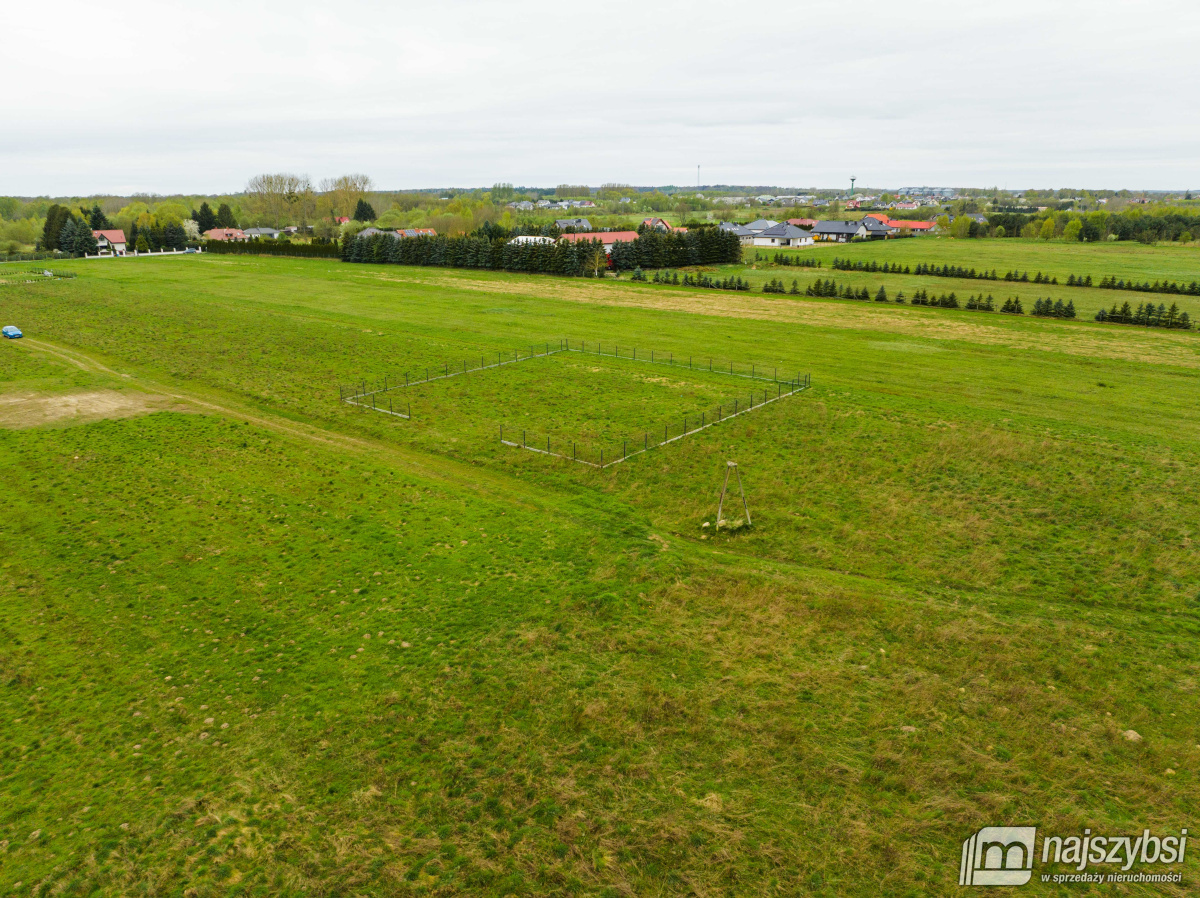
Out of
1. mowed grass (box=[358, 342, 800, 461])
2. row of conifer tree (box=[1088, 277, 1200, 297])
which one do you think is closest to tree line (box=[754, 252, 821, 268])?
row of conifer tree (box=[1088, 277, 1200, 297])

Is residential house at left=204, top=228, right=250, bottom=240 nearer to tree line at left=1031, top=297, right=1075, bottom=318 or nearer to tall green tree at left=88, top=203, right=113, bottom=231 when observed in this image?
tall green tree at left=88, top=203, right=113, bottom=231

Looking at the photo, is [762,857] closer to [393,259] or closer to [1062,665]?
[1062,665]

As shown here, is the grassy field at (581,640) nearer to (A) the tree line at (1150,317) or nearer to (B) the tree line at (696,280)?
(A) the tree line at (1150,317)

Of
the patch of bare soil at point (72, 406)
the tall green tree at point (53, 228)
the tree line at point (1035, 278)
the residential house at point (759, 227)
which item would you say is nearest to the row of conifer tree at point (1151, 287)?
the tree line at point (1035, 278)

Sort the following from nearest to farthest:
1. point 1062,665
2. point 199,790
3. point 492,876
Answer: point 492,876, point 199,790, point 1062,665

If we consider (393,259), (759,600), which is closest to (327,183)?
(393,259)

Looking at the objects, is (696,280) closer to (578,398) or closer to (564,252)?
(564,252)
